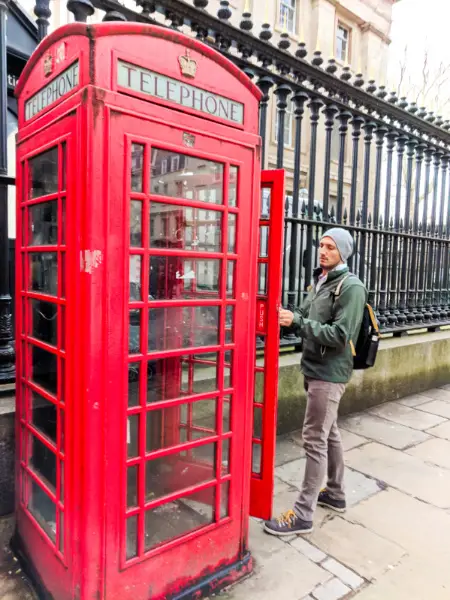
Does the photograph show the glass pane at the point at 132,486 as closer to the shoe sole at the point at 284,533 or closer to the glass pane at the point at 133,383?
the glass pane at the point at 133,383

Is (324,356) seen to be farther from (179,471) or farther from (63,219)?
(63,219)

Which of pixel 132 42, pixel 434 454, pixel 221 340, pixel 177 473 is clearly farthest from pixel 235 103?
pixel 434 454

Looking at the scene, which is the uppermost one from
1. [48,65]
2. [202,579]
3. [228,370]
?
[48,65]

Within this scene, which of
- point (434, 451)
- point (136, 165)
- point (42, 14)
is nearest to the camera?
point (136, 165)

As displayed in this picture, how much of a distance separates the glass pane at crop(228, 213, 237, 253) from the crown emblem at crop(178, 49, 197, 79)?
0.63m

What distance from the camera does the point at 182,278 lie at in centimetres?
226

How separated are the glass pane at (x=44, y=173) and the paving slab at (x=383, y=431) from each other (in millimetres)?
3649

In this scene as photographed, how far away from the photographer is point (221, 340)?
7.00ft

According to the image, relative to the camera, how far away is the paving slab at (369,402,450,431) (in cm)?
467

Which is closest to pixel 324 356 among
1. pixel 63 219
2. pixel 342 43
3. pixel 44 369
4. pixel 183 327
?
pixel 183 327

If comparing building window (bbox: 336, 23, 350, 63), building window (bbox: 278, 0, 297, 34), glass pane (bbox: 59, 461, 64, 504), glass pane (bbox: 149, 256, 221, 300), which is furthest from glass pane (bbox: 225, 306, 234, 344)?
building window (bbox: 336, 23, 350, 63)

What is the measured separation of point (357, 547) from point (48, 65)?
9.98ft

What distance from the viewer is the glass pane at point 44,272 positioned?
6.55ft

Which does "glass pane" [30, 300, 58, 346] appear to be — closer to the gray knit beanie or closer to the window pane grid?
the window pane grid
